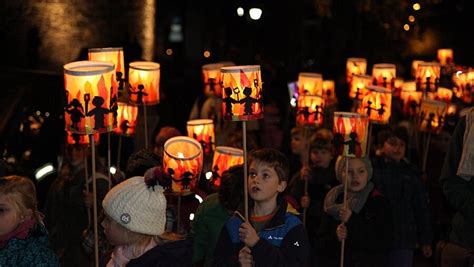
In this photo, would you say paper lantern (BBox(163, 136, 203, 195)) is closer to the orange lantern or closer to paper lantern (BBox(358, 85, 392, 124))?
the orange lantern

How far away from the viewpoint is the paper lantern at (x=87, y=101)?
772 cm

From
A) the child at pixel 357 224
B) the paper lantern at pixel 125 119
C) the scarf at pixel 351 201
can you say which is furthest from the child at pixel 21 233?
the paper lantern at pixel 125 119

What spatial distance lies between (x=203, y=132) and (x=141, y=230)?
5299 millimetres

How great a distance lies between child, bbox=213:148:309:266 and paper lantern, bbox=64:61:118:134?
1.15 meters

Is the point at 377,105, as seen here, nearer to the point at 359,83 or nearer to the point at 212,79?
the point at 359,83

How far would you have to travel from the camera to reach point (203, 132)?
11.4 metres

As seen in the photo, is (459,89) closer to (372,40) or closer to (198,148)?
(198,148)

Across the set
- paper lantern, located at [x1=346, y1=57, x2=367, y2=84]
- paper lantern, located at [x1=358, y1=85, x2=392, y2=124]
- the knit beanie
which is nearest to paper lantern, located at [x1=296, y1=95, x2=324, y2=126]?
paper lantern, located at [x1=358, y1=85, x2=392, y2=124]

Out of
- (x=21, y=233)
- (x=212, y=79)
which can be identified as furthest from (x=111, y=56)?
(x=21, y=233)

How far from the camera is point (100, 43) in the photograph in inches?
533

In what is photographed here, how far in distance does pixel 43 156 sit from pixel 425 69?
5926 mm

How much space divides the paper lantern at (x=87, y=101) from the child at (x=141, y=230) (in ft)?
4.90

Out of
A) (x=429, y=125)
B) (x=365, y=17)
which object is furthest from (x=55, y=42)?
(x=365, y=17)

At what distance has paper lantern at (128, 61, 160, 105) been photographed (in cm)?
1105
